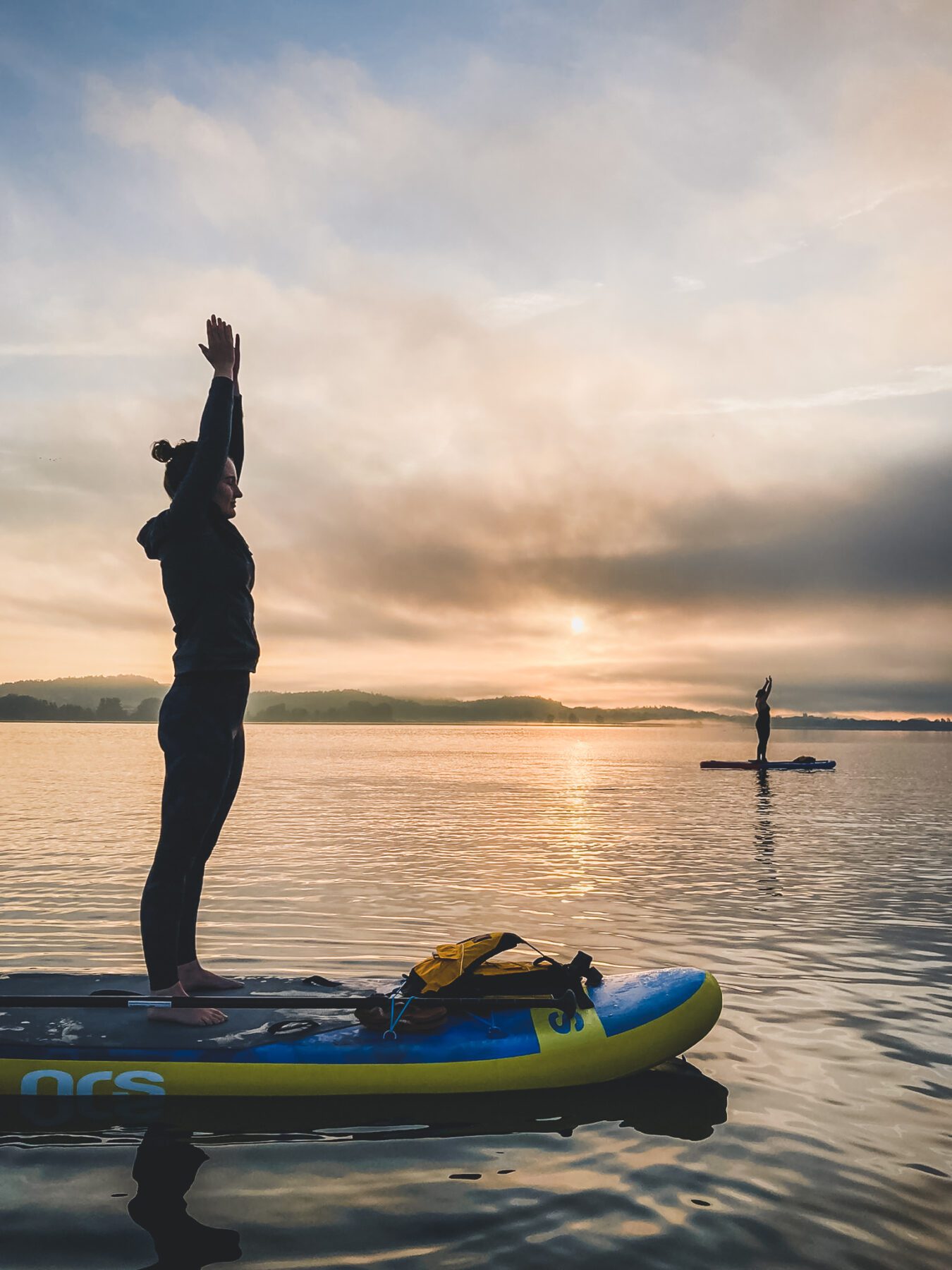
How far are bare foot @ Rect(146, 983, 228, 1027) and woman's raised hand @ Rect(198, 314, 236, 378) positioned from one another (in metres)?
3.81

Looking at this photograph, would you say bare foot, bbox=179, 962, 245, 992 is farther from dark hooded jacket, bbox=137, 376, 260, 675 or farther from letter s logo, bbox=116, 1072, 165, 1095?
dark hooded jacket, bbox=137, 376, 260, 675

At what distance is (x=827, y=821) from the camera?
2245 cm

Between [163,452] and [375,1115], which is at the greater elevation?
[163,452]

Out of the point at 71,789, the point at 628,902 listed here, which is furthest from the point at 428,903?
the point at 71,789

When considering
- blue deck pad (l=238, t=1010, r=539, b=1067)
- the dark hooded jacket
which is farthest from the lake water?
the dark hooded jacket

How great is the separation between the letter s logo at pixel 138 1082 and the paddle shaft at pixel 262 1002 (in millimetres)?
397

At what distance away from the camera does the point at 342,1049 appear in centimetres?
530

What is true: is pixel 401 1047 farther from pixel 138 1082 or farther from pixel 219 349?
pixel 219 349

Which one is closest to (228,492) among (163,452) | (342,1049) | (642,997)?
(163,452)

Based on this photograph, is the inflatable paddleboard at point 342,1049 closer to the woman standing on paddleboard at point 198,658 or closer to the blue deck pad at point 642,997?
the blue deck pad at point 642,997

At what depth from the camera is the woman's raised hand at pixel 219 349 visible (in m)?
5.52

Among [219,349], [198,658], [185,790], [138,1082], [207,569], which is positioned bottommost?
[138,1082]

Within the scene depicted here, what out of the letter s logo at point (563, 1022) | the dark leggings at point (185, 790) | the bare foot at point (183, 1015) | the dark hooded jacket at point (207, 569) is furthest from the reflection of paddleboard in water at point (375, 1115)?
the dark hooded jacket at point (207, 569)

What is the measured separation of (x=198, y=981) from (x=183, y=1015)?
0.62m
